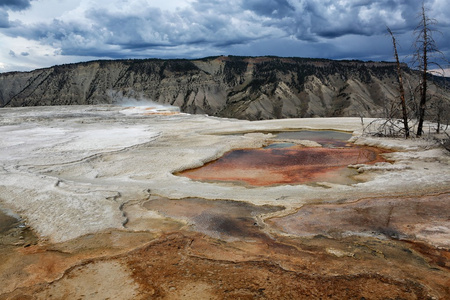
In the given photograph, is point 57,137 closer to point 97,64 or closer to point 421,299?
point 421,299

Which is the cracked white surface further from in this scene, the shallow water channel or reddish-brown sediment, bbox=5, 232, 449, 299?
reddish-brown sediment, bbox=5, 232, 449, 299

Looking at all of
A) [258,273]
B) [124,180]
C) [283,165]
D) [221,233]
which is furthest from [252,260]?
[283,165]

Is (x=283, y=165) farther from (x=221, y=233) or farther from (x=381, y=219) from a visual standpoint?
(x=221, y=233)

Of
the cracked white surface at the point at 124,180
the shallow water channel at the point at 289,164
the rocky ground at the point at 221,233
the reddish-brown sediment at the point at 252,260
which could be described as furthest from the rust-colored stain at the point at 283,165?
the reddish-brown sediment at the point at 252,260

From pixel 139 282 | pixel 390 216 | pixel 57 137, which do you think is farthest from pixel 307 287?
pixel 57 137

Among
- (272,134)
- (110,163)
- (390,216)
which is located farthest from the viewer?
(272,134)

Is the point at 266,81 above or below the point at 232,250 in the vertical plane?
above

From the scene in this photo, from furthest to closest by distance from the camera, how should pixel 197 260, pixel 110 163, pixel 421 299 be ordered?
pixel 110 163, pixel 197 260, pixel 421 299
